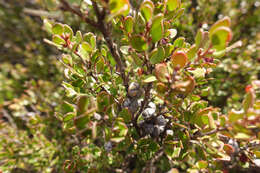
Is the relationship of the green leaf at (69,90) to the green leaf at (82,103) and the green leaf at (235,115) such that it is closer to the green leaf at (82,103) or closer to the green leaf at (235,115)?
the green leaf at (82,103)

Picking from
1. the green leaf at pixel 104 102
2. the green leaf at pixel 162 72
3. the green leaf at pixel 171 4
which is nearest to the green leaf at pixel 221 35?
the green leaf at pixel 162 72

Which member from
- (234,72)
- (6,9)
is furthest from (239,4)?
(6,9)

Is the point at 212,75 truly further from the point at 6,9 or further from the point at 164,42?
the point at 6,9

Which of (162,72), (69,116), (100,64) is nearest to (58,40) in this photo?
(100,64)

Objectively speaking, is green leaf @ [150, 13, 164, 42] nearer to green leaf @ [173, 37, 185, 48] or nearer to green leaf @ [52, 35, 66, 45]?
green leaf @ [173, 37, 185, 48]

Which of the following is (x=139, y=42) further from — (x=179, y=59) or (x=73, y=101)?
(x=73, y=101)

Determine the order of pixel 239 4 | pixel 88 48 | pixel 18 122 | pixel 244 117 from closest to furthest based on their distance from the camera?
1. pixel 244 117
2. pixel 88 48
3. pixel 18 122
4. pixel 239 4

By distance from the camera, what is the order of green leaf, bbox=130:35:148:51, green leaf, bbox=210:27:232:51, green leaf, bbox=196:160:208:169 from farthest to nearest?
green leaf, bbox=196:160:208:169 → green leaf, bbox=130:35:148:51 → green leaf, bbox=210:27:232:51

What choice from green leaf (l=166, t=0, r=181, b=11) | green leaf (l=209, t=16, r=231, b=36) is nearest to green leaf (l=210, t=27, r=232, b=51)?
green leaf (l=209, t=16, r=231, b=36)
